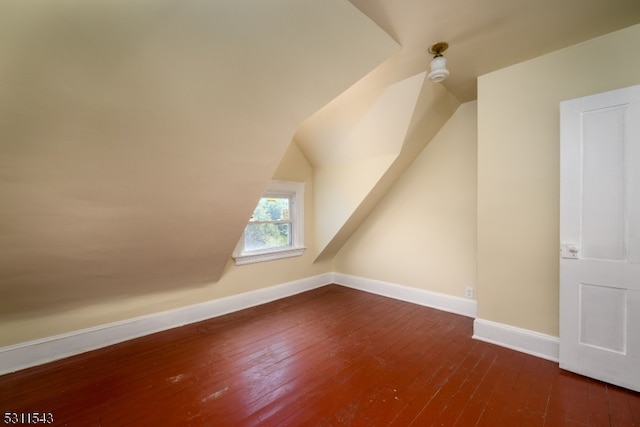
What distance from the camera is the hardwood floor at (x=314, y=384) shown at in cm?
164

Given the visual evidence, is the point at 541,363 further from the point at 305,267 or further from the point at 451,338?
the point at 305,267

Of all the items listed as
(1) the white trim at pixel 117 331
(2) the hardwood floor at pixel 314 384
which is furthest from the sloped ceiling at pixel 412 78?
(2) the hardwood floor at pixel 314 384

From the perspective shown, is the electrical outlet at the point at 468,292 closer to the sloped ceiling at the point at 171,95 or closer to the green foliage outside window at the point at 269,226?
the sloped ceiling at the point at 171,95

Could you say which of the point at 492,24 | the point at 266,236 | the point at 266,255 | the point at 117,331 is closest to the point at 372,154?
the point at 492,24

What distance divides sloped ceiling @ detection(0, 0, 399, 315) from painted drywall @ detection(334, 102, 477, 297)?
5.82 ft

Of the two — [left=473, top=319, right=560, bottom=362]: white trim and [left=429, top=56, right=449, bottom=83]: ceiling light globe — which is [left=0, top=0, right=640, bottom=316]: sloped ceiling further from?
[left=473, top=319, right=560, bottom=362]: white trim

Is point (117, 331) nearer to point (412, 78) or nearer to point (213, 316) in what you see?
point (213, 316)

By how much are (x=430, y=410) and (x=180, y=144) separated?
7.89ft

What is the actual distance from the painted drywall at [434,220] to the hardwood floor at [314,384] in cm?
71

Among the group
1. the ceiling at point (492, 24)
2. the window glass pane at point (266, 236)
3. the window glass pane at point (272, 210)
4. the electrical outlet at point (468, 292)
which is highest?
the ceiling at point (492, 24)

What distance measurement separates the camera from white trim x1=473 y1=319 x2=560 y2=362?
217cm

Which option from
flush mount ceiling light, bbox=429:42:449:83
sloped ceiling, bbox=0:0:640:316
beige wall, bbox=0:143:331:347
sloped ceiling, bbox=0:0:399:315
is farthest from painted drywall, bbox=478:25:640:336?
beige wall, bbox=0:143:331:347

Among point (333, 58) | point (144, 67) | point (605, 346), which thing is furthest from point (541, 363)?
point (144, 67)

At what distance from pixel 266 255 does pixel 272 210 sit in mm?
644
